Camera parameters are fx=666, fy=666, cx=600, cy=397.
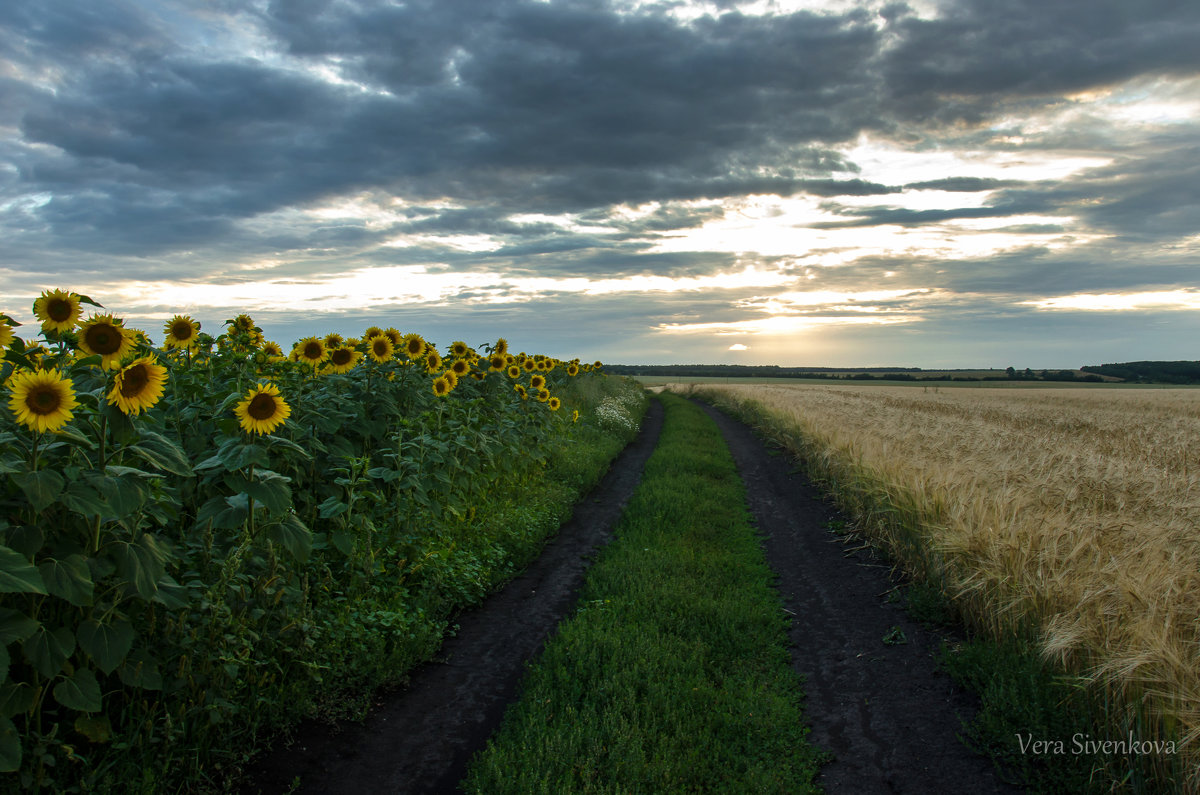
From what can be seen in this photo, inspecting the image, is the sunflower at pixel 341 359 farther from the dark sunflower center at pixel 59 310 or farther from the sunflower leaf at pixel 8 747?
the sunflower leaf at pixel 8 747

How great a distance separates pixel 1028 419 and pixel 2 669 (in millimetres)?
30993

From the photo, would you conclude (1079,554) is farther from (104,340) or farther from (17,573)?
(104,340)

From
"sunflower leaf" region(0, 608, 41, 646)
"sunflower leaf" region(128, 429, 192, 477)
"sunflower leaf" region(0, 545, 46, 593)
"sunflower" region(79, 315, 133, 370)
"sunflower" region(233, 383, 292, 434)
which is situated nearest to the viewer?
"sunflower leaf" region(0, 545, 46, 593)

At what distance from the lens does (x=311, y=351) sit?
6.78 meters

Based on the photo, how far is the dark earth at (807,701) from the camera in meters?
4.04

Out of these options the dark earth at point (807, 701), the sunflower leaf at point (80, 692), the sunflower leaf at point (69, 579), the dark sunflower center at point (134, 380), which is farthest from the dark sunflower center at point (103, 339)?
the dark earth at point (807, 701)

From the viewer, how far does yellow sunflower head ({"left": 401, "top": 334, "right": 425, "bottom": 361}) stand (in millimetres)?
8468

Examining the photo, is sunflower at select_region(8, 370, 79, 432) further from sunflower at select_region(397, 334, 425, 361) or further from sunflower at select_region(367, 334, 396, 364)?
sunflower at select_region(397, 334, 425, 361)

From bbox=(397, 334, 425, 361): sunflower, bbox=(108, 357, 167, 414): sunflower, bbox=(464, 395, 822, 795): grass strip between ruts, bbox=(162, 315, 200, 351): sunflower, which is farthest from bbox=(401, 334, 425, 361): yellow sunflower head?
bbox=(108, 357, 167, 414): sunflower

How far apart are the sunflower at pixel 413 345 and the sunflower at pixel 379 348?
2.04ft

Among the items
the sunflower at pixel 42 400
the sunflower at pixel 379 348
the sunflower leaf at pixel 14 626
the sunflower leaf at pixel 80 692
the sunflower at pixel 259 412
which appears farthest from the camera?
the sunflower at pixel 379 348

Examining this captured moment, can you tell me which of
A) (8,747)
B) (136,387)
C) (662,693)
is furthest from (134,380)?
(662,693)

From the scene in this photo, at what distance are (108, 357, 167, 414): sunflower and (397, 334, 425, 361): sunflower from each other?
16.3ft

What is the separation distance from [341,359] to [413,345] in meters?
1.77
